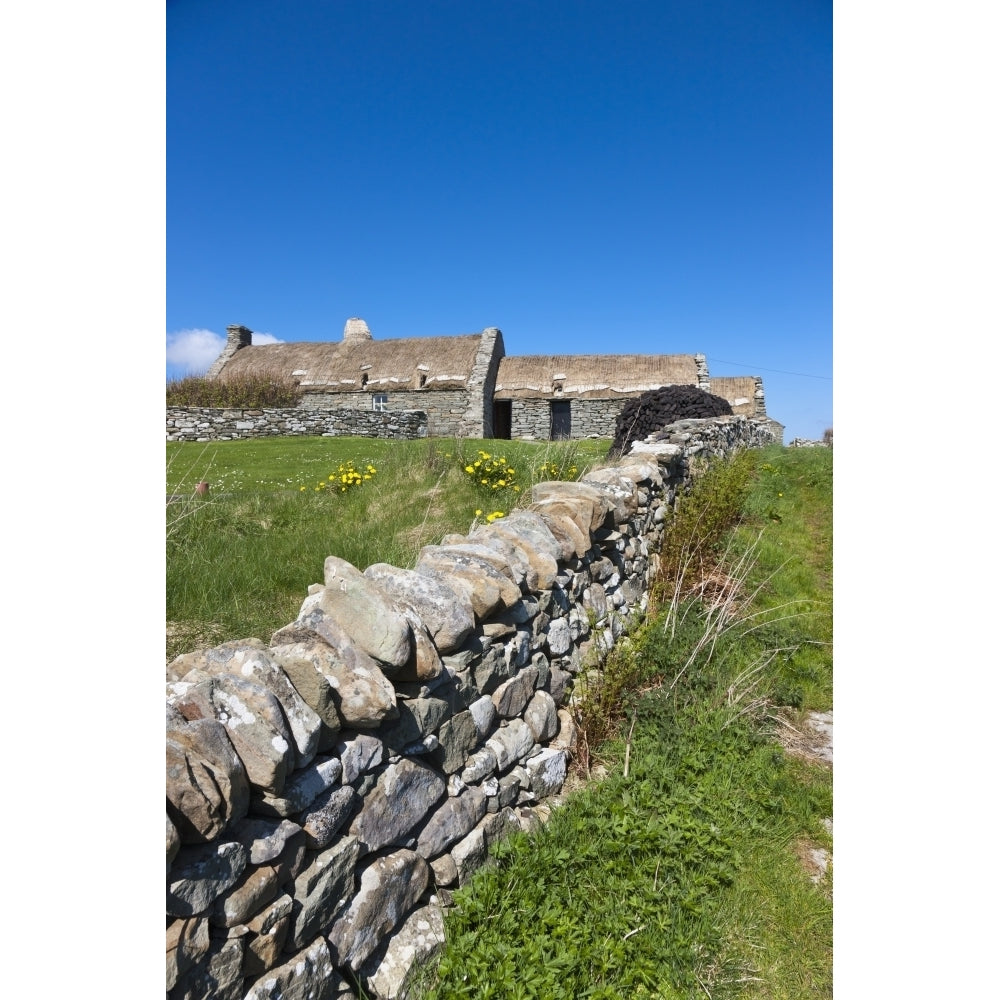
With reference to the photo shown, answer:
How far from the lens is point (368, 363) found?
28.1 m

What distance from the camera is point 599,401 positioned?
2677 centimetres

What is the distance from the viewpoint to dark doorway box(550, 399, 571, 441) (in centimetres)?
2745

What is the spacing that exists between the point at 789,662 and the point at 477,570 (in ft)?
10.3

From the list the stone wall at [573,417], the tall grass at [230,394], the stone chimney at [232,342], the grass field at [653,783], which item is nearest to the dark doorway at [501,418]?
the stone wall at [573,417]

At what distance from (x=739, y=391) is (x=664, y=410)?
17.2 metres

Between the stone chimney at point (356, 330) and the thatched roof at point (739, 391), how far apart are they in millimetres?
16547

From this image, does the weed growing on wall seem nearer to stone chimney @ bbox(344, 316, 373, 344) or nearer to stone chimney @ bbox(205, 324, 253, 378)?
stone chimney @ bbox(344, 316, 373, 344)

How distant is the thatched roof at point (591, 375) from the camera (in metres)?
26.8

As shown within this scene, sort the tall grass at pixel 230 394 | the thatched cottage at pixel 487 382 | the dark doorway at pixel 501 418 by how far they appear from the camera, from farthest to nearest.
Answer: the dark doorway at pixel 501 418, the thatched cottage at pixel 487 382, the tall grass at pixel 230 394

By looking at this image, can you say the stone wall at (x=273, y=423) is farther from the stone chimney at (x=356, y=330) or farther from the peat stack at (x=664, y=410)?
the peat stack at (x=664, y=410)

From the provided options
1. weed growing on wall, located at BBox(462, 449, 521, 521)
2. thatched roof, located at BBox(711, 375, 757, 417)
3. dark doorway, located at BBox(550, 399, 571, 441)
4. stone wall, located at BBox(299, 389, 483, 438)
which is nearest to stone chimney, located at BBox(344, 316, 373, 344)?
stone wall, located at BBox(299, 389, 483, 438)

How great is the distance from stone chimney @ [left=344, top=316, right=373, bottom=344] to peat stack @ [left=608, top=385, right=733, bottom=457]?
2051cm

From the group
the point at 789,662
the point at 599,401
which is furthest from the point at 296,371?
the point at 789,662
